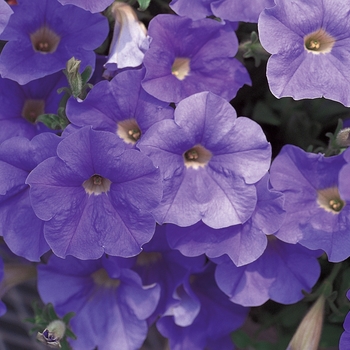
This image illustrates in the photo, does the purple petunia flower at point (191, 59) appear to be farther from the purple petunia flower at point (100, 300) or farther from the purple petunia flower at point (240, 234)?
the purple petunia flower at point (100, 300)

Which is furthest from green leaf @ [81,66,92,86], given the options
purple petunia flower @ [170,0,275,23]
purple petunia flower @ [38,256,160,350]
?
purple petunia flower @ [38,256,160,350]

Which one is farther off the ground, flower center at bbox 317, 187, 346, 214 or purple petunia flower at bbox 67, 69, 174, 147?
purple petunia flower at bbox 67, 69, 174, 147

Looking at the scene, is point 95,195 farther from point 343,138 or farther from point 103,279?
point 343,138

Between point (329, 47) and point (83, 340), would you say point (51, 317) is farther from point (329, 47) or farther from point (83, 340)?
point (329, 47)

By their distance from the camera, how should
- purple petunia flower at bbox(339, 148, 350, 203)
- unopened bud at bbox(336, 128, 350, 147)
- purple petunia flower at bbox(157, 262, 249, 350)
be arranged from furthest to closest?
purple petunia flower at bbox(157, 262, 249, 350)
unopened bud at bbox(336, 128, 350, 147)
purple petunia flower at bbox(339, 148, 350, 203)

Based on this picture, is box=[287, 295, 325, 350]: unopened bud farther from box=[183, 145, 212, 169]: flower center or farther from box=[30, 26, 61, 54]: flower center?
box=[30, 26, 61, 54]: flower center

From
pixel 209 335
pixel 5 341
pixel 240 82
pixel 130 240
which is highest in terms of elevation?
pixel 240 82

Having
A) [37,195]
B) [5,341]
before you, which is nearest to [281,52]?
[37,195]
